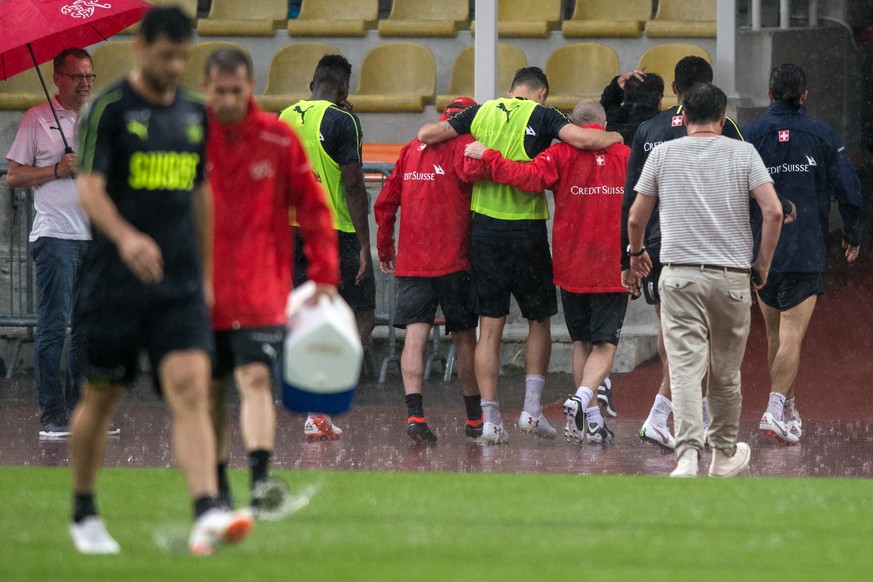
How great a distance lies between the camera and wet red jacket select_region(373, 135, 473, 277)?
1056 cm

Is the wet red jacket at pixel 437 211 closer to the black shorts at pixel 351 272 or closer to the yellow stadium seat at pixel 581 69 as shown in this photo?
the black shorts at pixel 351 272

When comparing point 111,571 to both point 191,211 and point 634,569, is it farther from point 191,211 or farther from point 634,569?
point 634,569

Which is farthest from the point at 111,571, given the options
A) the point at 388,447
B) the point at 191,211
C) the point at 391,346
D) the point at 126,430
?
the point at 391,346

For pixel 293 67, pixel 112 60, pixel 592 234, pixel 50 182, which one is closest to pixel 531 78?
pixel 592 234

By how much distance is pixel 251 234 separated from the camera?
6.59 meters

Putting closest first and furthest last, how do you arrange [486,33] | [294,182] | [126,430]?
[294,182] < [126,430] < [486,33]

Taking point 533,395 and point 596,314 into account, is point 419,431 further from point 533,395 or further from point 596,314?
point 596,314

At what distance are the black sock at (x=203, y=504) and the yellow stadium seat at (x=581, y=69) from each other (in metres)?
11.1

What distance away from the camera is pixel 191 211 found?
19.2ft

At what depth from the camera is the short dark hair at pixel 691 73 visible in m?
10.4

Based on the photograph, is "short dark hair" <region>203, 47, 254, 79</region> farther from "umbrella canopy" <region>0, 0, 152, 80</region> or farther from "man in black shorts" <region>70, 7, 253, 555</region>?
"umbrella canopy" <region>0, 0, 152, 80</region>

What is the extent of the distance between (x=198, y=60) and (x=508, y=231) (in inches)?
322

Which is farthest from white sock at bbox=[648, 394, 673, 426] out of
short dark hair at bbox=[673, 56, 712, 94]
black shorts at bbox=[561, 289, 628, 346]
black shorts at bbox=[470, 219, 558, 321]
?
short dark hair at bbox=[673, 56, 712, 94]

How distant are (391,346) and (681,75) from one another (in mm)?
4420
